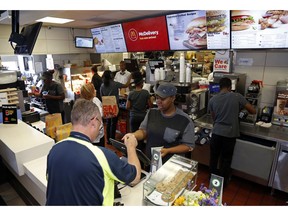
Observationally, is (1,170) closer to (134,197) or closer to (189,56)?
(134,197)

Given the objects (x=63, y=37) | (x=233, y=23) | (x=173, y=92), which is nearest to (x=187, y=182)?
(x=173, y=92)

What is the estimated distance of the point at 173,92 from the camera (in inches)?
84.0

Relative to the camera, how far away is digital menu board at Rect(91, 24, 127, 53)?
13.8 feet

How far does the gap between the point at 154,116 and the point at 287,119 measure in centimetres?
219

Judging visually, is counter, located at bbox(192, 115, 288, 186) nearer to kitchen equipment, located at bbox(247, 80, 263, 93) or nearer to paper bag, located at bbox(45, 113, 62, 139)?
kitchen equipment, located at bbox(247, 80, 263, 93)

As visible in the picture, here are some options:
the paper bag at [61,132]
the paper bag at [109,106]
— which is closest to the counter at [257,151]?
the paper bag at [109,106]

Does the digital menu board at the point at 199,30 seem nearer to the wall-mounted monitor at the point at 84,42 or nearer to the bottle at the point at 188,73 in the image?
the bottle at the point at 188,73

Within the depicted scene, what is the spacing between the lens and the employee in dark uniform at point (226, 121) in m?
3.00

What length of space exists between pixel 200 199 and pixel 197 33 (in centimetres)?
258

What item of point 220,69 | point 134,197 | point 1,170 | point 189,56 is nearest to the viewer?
point 134,197

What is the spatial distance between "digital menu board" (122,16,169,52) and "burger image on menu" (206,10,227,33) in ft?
2.47

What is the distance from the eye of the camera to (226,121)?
3035 mm

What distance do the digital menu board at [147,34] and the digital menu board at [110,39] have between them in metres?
0.16

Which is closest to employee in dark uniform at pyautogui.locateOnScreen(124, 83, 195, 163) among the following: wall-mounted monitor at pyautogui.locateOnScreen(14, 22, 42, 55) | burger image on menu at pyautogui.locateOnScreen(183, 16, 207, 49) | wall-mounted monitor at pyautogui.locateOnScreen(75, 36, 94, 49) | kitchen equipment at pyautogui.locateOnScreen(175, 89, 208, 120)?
kitchen equipment at pyautogui.locateOnScreen(175, 89, 208, 120)
